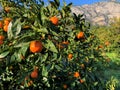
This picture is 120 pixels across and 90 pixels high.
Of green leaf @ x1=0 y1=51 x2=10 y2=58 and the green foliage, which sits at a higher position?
green leaf @ x1=0 y1=51 x2=10 y2=58

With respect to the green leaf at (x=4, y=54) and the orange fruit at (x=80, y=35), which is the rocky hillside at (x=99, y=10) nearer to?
the orange fruit at (x=80, y=35)

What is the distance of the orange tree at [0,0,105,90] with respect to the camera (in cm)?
265

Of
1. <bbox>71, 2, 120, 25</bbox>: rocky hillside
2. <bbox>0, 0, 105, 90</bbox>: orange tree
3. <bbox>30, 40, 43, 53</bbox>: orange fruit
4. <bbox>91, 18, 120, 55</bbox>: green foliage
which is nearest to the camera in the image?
<bbox>30, 40, 43, 53</bbox>: orange fruit

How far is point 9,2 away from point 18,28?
1479 mm

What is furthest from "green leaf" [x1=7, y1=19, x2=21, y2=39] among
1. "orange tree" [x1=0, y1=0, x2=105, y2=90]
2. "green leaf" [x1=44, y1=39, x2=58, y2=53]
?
"green leaf" [x1=44, y1=39, x2=58, y2=53]

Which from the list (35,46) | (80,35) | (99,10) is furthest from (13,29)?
(99,10)

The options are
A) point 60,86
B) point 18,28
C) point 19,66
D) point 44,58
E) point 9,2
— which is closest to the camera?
point 18,28

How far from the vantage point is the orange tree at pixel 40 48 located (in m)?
2.65

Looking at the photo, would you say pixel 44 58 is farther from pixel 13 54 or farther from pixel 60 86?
pixel 60 86

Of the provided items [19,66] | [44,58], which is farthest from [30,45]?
[19,66]

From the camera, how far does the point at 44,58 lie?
9.43 ft

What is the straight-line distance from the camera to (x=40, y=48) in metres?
2.59

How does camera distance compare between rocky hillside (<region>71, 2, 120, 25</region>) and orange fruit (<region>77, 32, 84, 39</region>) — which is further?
rocky hillside (<region>71, 2, 120, 25</region>)

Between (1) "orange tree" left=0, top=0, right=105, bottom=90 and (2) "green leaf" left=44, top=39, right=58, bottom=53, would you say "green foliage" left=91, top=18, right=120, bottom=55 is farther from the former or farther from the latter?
(2) "green leaf" left=44, top=39, right=58, bottom=53
